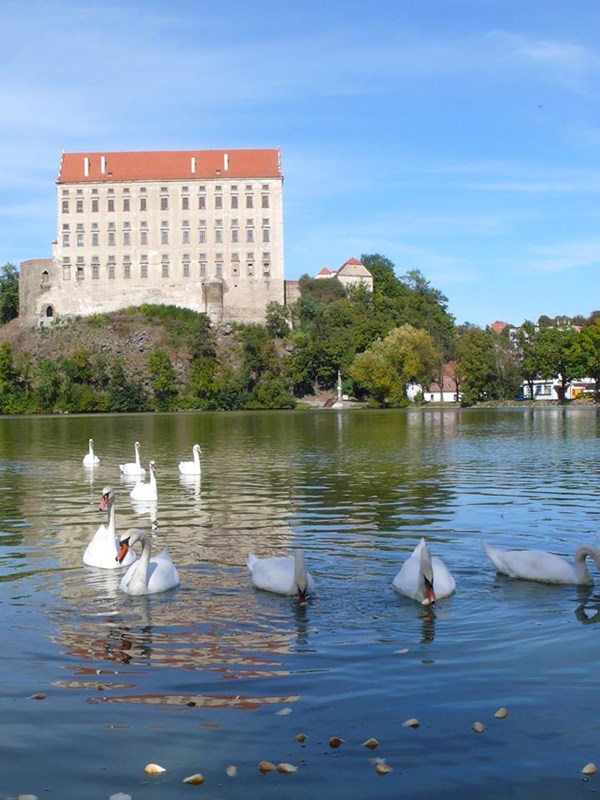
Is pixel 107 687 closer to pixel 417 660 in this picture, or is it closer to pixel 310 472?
pixel 417 660

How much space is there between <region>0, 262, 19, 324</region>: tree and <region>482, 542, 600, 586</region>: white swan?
148093 millimetres

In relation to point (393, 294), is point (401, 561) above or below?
below

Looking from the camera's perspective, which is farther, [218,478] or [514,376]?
[514,376]

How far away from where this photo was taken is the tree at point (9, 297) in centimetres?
15375

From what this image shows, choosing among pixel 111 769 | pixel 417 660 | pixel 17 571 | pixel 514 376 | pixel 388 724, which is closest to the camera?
pixel 111 769

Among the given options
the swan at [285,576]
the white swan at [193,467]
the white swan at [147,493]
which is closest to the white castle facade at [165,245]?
the white swan at [193,467]

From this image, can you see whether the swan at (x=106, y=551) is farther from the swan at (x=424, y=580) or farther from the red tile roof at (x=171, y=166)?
the red tile roof at (x=171, y=166)

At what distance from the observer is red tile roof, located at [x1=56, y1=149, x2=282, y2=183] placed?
5635 inches

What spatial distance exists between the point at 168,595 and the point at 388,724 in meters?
6.01

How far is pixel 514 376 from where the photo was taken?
12675 cm

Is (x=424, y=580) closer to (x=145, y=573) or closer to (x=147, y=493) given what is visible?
(x=145, y=573)

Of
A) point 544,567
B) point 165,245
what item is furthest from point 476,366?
point 544,567

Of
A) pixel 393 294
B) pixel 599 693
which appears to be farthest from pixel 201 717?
pixel 393 294

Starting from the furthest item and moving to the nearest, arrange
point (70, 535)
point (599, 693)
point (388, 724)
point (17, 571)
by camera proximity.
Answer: point (70, 535) < point (17, 571) < point (599, 693) < point (388, 724)
